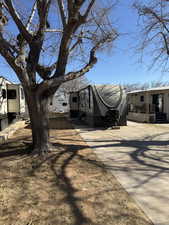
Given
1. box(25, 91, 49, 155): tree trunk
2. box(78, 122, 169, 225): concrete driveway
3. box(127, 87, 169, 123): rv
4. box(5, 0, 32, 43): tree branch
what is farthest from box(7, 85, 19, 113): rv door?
box(127, 87, 169, 123): rv

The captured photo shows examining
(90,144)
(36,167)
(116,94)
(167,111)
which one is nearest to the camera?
(36,167)

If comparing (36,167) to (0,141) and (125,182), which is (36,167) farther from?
(0,141)

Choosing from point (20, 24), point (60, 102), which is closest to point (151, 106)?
point (20, 24)

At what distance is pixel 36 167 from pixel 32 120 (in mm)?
1390

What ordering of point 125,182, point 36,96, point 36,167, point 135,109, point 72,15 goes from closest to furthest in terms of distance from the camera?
1. point 125,182
2. point 36,167
3. point 72,15
4. point 36,96
5. point 135,109

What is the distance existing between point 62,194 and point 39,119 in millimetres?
2438

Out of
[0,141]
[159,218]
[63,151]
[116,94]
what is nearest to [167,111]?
[116,94]

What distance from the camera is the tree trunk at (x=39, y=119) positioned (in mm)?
4859

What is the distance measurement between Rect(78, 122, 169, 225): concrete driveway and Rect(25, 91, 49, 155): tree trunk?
1.63 metres

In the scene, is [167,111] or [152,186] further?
[167,111]

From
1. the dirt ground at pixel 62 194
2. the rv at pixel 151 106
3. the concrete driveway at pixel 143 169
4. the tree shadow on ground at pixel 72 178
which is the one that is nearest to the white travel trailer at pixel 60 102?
the rv at pixel 151 106

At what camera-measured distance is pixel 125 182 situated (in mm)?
3447

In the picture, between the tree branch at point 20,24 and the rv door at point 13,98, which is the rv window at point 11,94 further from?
the tree branch at point 20,24

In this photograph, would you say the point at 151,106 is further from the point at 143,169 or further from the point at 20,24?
the point at 20,24
